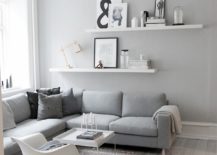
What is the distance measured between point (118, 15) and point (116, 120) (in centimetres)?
182

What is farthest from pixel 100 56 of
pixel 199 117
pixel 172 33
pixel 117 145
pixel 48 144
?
pixel 48 144

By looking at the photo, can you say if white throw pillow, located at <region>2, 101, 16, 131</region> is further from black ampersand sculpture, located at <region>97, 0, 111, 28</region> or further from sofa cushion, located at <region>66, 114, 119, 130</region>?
black ampersand sculpture, located at <region>97, 0, 111, 28</region>

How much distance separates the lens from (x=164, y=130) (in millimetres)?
3836

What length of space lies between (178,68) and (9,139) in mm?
2814

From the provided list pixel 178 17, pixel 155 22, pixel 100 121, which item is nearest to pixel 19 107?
pixel 100 121

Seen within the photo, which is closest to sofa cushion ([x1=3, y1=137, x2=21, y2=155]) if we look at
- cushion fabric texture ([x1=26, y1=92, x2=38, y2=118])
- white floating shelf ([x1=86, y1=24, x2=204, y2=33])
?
cushion fabric texture ([x1=26, y1=92, x2=38, y2=118])

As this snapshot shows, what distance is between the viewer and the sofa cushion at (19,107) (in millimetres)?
4184

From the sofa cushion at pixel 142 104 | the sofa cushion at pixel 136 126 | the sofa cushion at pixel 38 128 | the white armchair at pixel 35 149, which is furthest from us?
the sofa cushion at pixel 142 104

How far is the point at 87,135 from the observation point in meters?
3.26

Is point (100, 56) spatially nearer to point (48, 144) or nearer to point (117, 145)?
point (117, 145)

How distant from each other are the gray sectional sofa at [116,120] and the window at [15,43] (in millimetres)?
934

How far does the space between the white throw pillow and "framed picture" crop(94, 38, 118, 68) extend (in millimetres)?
1760

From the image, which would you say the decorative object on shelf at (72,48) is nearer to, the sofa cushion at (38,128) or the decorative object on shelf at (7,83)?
the decorative object on shelf at (7,83)

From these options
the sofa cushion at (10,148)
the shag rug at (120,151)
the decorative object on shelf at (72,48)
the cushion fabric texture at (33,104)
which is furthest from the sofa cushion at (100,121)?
the decorative object on shelf at (72,48)
